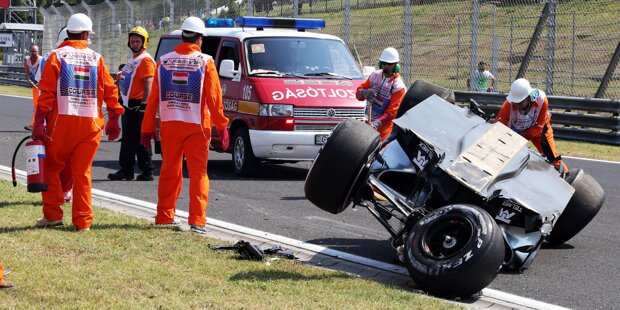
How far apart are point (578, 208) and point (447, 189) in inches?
65.2

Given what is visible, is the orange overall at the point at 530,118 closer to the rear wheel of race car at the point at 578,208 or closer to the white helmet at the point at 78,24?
Answer: the rear wheel of race car at the point at 578,208

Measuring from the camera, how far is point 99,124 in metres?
8.39

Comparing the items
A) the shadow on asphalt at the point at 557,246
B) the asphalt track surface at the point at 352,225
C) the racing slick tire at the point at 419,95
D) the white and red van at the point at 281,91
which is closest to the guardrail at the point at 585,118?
the asphalt track surface at the point at 352,225

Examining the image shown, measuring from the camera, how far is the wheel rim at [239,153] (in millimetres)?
12891

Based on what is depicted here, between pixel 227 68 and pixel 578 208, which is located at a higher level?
pixel 227 68

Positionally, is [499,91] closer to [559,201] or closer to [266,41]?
[266,41]

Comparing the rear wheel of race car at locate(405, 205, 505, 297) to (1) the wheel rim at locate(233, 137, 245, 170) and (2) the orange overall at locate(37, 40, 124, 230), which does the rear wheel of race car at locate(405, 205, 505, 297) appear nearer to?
(2) the orange overall at locate(37, 40, 124, 230)

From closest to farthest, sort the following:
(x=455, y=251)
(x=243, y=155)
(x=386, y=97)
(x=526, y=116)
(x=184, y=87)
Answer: (x=455, y=251), (x=184, y=87), (x=526, y=116), (x=386, y=97), (x=243, y=155)

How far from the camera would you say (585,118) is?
18344 millimetres

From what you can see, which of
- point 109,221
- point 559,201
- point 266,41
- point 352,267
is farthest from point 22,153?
point 559,201

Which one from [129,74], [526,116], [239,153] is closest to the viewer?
[526,116]

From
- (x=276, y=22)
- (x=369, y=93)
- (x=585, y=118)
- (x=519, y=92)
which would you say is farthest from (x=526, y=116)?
(x=585, y=118)

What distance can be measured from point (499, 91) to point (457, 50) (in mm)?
1280

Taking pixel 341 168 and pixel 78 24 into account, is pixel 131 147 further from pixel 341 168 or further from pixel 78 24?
pixel 341 168
